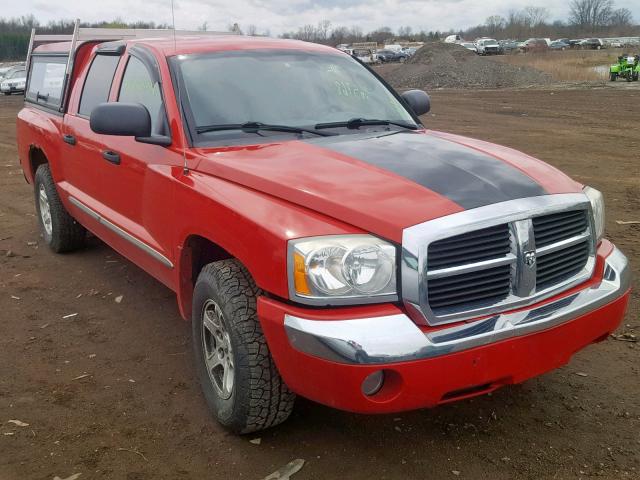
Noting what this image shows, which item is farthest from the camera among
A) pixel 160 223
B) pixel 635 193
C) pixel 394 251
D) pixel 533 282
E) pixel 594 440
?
pixel 635 193

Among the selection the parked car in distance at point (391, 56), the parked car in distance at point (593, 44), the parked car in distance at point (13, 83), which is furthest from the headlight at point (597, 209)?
the parked car in distance at point (593, 44)

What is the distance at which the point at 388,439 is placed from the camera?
323cm

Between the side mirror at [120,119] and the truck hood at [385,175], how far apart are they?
1.35ft

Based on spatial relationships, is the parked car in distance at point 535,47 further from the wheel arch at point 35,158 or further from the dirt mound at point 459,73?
the wheel arch at point 35,158

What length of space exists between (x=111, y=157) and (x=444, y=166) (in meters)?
2.32

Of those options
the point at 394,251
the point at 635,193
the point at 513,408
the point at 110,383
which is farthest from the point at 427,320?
the point at 635,193

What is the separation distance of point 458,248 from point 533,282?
15.7 inches

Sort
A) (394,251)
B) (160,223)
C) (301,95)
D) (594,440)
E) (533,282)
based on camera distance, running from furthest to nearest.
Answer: (301,95)
(160,223)
(594,440)
(533,282)
(394,251)

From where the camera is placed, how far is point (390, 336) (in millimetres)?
2547

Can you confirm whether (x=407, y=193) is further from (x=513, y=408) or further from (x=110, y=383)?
(x=110, y=383)

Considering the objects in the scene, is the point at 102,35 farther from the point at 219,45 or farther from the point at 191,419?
the point at 191,419

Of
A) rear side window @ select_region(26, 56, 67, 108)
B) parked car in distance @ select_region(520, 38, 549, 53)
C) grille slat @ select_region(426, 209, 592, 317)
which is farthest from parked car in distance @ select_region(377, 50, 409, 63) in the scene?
grille slat @ select_region(426, 209, 592, 317)

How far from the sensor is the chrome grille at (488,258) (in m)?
2.60

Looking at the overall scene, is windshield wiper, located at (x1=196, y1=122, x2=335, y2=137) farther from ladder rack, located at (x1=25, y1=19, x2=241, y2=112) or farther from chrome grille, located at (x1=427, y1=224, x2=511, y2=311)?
ladder rack, located at (x1=25, y1=19, x2=241, y2=112)
